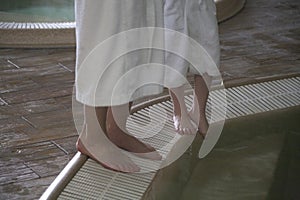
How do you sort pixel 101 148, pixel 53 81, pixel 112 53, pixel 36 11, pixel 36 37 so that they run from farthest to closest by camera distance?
1. pixel 36 11
2. pixel 36 37
3. pixel 53 81
4. pixel 101 148
5. pixel 112 53

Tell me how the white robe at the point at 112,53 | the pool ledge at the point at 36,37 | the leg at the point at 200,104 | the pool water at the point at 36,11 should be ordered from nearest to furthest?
1. the white robe at the point at 112,53
2. the leg at the point at 200,104
3. the pool ledge at the point at 36,37
4. the pool water at the point at 36,11

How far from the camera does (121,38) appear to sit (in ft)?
4.83

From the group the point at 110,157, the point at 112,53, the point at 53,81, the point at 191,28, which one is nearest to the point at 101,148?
the point at 110,157

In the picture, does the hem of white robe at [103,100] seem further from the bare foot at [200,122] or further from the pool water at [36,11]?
the pool water at [36,11]

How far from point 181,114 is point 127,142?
0.20 m

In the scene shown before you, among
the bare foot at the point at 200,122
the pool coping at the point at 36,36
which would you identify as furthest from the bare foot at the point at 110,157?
the pool coping at the point at 36,36

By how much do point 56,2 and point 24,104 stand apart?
168 centimetres

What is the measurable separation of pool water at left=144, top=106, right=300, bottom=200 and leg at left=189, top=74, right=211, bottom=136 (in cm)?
4

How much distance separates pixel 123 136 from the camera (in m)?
1.61

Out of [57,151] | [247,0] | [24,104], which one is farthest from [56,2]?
[57,151]

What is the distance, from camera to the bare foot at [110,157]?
1.55 meters

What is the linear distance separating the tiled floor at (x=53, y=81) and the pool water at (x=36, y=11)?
1.69 ft

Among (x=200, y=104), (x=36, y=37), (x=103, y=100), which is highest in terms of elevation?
(x=103, y=100)

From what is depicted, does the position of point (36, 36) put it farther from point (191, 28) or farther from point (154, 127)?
point (191, 28)
